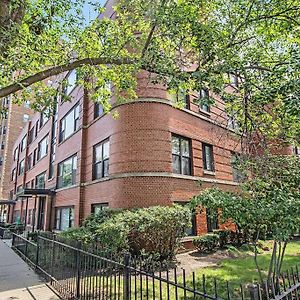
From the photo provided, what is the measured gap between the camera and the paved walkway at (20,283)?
699cm

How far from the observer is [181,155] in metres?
14.7

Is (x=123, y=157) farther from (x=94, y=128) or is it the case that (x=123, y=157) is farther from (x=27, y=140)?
(x=27, y=140)

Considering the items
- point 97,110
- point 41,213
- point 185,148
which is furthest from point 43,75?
point 41,213

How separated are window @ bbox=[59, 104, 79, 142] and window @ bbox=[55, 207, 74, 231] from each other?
563 cm

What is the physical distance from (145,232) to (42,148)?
72.8 feet

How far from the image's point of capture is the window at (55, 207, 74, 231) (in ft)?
62.0

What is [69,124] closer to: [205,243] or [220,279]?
[205,243]

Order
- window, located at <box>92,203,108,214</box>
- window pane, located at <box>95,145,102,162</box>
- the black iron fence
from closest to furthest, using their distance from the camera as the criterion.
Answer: the black iron fence
window, located at <box>92,203,108,214</box>
window pane, located at <box>95,145,102,162</box>

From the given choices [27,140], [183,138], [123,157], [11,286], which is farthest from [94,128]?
[27,140]

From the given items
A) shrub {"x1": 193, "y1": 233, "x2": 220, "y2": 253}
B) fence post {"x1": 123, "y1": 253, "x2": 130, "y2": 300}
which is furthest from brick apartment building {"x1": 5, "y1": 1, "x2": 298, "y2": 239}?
Result: fence post {"x1": 123, "y1": 253, "x2": 130, "y2": 300}

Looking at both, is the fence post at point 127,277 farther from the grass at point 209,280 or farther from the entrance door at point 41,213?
the entrance door at point 41,213

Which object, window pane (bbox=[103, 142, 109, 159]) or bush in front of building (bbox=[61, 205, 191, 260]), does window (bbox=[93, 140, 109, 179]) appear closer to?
window pane (bbox=[103, 142, 109, 159])

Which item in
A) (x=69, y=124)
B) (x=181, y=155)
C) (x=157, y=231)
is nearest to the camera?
(x=157, y=231)

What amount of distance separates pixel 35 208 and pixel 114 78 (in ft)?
63.0
